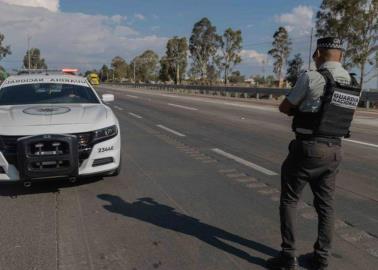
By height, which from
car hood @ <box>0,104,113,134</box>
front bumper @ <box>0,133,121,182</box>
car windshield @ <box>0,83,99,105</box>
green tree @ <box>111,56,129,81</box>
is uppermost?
car windshield @ <box>0,83,99,105</box>

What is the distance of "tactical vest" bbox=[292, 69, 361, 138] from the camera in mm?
3795

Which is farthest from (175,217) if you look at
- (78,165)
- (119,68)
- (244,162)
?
(119,68)

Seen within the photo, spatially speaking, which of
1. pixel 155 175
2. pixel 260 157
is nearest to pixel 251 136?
pixel 260 157

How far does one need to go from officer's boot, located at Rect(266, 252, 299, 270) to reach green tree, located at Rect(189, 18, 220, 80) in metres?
81.1

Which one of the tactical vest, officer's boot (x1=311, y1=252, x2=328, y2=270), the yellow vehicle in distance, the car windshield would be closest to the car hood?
the car windshield

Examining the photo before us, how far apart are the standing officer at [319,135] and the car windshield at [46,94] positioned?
15.5 feet

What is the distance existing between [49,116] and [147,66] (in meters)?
124

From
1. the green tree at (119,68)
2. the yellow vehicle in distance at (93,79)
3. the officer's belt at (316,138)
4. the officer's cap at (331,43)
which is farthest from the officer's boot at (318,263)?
the green tree at (119,68)

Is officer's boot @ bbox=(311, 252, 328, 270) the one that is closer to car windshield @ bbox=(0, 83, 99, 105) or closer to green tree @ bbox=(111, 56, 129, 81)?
car windshield @ bbox=(0, 83, 99, 105)

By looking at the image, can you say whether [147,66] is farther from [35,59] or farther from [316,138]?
[316,138]

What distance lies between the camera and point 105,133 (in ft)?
21.5

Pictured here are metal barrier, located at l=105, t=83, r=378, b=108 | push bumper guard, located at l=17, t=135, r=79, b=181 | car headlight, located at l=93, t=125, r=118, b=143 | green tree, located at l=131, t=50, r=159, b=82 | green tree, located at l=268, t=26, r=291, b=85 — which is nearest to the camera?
push bumper guard, located at l=17, t=135, r=79, b=181

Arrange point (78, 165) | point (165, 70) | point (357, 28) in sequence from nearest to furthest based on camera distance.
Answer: point (78, 165), point (357, 28), point (165, 70)

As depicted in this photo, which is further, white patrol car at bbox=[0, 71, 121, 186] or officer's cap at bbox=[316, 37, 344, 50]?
white patrol car at bbox=[0, 71, 121, 186]
